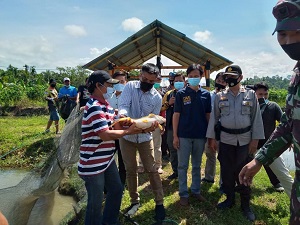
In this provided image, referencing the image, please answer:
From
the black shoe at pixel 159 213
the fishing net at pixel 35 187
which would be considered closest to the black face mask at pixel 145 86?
the fishing net at pixel 35 187

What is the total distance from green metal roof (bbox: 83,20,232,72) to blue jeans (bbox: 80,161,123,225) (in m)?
5.42

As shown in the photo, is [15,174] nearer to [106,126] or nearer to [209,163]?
[209,163]

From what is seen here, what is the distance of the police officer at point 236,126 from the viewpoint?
3.79 meters

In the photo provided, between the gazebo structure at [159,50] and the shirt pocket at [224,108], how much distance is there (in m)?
4.20

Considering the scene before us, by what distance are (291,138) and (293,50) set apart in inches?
20.1

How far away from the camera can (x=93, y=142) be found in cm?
297

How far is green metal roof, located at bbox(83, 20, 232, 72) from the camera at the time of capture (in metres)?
7.89

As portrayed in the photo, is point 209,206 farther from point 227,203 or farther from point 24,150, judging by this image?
point 24,150

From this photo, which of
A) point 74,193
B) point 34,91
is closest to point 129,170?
point 74,193

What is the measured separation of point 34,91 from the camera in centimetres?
2195


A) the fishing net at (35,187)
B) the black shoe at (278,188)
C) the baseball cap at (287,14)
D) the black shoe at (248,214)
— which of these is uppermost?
the baseball cap at (287,14)

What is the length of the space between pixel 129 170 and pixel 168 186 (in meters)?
1.35

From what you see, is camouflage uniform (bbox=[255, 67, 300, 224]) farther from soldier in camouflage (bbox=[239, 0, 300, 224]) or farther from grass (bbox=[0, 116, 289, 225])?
grass (bbox=[0, 116, 289, 225])

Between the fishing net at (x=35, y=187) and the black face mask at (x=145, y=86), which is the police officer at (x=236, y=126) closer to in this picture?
the black face mask at (x=145, y=86)
